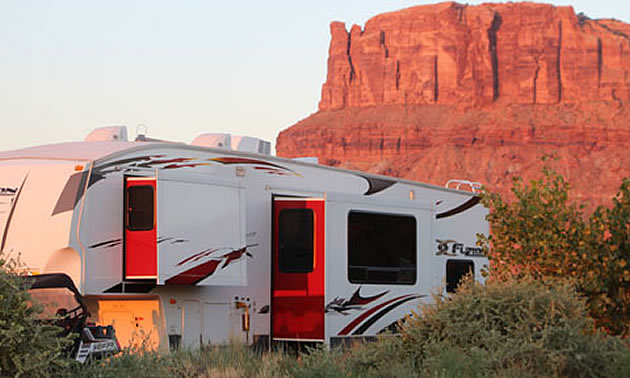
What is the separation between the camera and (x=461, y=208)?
50.3 feet

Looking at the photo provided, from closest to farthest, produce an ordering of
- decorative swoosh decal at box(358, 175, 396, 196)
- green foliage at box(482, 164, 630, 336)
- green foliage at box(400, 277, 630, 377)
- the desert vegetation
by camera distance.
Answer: the desert vegetation → green foliage at box(400, 277, 630, 377) → green foliage at box(482, 164, 630, 336) → decorative swoosh decal at box(358, 175, 396, 196)

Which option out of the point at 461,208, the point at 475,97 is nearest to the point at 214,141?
the point at 461,208

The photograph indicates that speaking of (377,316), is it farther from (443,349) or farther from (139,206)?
(443,349)

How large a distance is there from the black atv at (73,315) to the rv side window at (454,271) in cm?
731

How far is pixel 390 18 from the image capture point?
114 m

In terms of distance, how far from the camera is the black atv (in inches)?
312

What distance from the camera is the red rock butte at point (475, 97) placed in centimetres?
9669

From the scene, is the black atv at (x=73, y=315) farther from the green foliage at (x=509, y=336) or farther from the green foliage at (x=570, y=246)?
the green foliage at (x=570, y=246)

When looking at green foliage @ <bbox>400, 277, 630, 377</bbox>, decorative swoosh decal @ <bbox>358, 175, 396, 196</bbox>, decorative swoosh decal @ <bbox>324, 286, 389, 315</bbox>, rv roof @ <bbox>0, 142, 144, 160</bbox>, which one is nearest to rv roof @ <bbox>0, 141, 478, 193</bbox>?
rv roof @ <bbox>0, 142, 144, 160</bbox>

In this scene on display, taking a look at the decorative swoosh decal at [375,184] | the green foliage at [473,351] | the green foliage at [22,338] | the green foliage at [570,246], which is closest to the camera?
the green foliage at [22,338]

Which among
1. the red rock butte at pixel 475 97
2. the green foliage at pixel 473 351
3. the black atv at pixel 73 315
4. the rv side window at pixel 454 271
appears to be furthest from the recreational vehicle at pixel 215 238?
the red rock butte at pixel 475 97

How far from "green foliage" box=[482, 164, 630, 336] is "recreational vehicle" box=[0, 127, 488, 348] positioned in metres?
1.60

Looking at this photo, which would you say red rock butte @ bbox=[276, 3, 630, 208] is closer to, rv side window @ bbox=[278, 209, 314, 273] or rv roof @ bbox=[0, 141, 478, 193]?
rv side window @ bbox=[278, 209, 314, 273]

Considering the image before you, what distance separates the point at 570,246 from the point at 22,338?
24.3 feet
